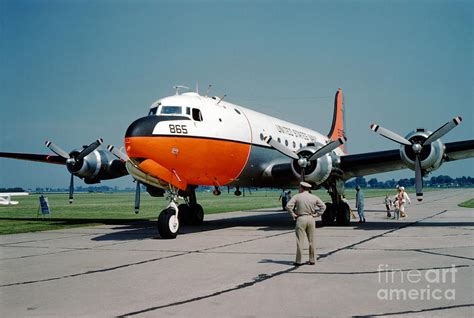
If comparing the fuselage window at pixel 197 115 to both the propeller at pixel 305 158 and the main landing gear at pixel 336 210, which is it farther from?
the main landing gear at pixel 336 210

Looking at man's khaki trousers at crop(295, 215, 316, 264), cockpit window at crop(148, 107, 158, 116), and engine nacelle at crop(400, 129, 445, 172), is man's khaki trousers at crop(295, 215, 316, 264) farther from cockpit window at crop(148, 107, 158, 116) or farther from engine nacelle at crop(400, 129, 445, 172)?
engine nacelle at crop(400, 129, 445, 172)

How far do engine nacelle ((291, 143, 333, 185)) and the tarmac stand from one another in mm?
3879

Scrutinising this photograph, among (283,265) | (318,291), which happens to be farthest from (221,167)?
(318,291)

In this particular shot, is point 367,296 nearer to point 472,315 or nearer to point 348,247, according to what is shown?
point 472,315

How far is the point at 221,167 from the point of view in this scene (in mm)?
16406

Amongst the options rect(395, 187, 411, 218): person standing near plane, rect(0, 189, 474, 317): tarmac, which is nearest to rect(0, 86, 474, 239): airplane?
rect(0, 189, 474, 317): tarmac

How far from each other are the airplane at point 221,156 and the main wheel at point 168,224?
0.03 m

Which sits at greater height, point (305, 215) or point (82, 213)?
point (305, 215)

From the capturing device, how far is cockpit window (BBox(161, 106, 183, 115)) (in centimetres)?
1479

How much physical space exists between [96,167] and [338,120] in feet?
55.6

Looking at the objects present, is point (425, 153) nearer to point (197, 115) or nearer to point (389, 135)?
point (389, 135)

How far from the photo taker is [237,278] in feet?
26.0

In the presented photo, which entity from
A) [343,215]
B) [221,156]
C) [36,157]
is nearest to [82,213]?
[36,157]

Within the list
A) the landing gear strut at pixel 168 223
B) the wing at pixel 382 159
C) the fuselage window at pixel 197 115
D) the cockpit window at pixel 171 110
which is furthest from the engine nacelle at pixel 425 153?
the landing gear strut at pixel 168 223
